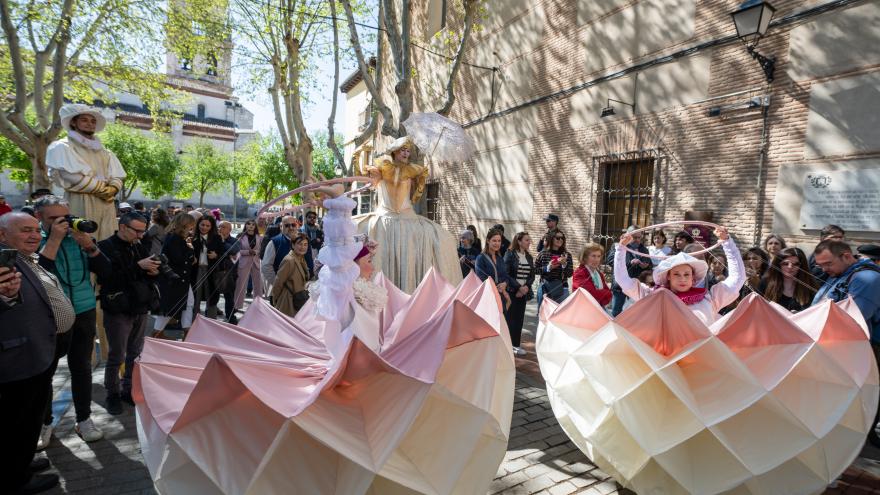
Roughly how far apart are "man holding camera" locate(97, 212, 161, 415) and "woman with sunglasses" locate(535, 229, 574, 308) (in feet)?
15.3

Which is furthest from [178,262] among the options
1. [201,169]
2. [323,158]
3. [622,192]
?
[201,169]

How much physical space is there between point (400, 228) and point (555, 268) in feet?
→ 9.95

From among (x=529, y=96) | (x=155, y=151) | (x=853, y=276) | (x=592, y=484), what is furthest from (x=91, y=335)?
(x=155, y=151)

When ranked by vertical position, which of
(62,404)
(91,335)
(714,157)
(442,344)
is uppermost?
(714,157)

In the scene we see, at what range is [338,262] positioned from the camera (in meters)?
2.60

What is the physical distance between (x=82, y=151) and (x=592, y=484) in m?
5.56

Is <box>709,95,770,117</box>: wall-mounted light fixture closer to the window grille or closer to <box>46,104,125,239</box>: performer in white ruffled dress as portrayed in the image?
the window grille

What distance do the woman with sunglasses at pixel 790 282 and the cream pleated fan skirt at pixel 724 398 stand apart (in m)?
2.21

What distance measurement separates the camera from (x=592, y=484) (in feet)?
10.1

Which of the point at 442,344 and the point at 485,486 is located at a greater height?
the point at 442,344

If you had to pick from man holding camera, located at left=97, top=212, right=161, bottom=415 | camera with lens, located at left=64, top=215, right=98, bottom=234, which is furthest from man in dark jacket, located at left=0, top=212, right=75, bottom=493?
man holding camera, located at left=97, top=212, right=161, bottom=415

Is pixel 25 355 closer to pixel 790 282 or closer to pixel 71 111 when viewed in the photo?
pixel 71 111

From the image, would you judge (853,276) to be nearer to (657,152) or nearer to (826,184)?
(826,184)

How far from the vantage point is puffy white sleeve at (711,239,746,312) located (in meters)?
3.78
